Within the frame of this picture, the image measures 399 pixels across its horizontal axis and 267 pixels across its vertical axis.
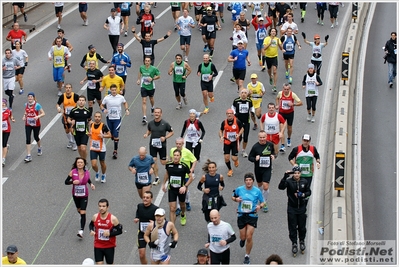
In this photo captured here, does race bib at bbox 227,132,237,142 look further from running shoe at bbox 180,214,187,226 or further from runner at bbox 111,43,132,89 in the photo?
runner at bbox 111,43,132,89

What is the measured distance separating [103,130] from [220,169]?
2.96 meters

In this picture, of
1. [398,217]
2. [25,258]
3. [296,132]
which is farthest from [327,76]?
[25,258]

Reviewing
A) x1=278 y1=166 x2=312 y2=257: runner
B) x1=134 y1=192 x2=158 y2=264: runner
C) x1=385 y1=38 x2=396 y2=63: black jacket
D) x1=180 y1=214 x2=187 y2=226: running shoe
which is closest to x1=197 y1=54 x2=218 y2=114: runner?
x1=180 y1=214 x2=187 y2=226: running shoe

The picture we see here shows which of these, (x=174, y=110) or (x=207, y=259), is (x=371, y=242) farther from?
(x=174, y=110)

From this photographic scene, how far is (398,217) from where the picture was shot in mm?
17859

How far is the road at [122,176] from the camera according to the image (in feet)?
54.3

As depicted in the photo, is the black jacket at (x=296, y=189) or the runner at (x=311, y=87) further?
the runner at (x=311, y=87)

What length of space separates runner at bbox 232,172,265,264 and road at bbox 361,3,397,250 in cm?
265

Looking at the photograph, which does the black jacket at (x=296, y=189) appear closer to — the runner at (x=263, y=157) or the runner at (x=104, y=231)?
the runner at (x=263, y=157)

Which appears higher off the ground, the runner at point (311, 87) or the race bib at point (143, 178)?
the runner at point (311, 87)

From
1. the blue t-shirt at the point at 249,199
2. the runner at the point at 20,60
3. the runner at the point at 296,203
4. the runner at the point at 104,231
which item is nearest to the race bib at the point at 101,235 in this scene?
the runner at the point at 104,231

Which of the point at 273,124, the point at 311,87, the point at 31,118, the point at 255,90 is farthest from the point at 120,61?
the point at 273,124

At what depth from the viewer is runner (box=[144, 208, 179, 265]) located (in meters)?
14.3

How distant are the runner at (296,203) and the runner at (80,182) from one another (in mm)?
3568
